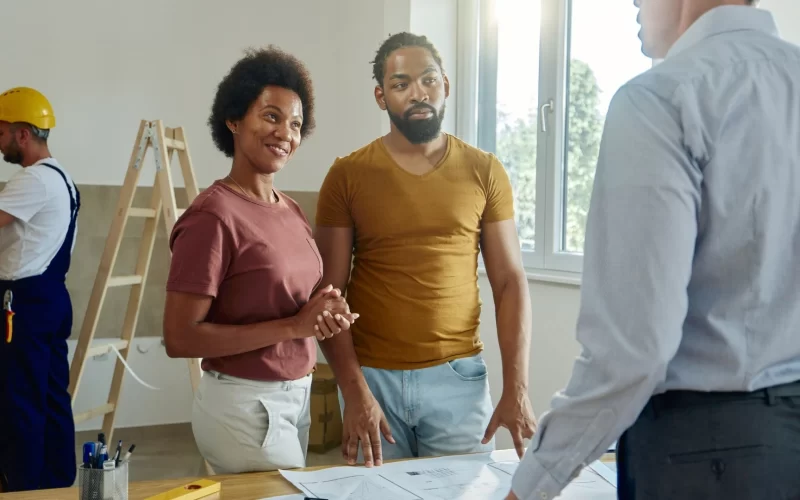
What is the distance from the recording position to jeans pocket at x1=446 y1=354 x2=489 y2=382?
176 centimetres

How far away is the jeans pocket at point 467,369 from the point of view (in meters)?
1.76

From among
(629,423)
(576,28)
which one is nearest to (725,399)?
(629,423)

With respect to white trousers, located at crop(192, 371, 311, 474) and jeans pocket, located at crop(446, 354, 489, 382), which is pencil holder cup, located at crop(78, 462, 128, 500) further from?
jeans pocket, located at crop(446, 354, 489, 382)

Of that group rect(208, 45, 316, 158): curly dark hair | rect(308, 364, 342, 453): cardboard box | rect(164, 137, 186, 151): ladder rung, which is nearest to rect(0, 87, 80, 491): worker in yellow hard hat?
rect(164, 137, 186, 151): ladder rung

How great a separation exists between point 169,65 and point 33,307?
205 centimetres

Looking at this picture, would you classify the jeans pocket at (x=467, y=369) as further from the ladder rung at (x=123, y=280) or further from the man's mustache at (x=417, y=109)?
the ladder rung at (x=123, y=280)

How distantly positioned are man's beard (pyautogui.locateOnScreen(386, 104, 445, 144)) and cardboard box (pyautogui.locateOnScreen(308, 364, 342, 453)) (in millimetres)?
2425

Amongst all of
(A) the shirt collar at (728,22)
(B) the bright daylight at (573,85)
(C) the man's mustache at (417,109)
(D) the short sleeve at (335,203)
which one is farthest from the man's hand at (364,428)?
(B) the bright daylight at (573,85)

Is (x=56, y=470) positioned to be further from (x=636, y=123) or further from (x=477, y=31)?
(x=636, y=123)

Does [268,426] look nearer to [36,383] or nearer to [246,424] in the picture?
[246,424]

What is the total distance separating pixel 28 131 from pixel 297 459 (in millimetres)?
2457

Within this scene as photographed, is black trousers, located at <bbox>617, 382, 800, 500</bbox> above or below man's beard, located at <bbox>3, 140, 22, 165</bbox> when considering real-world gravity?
below

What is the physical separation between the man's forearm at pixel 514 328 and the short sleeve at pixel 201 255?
68cm

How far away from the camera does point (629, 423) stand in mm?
831
